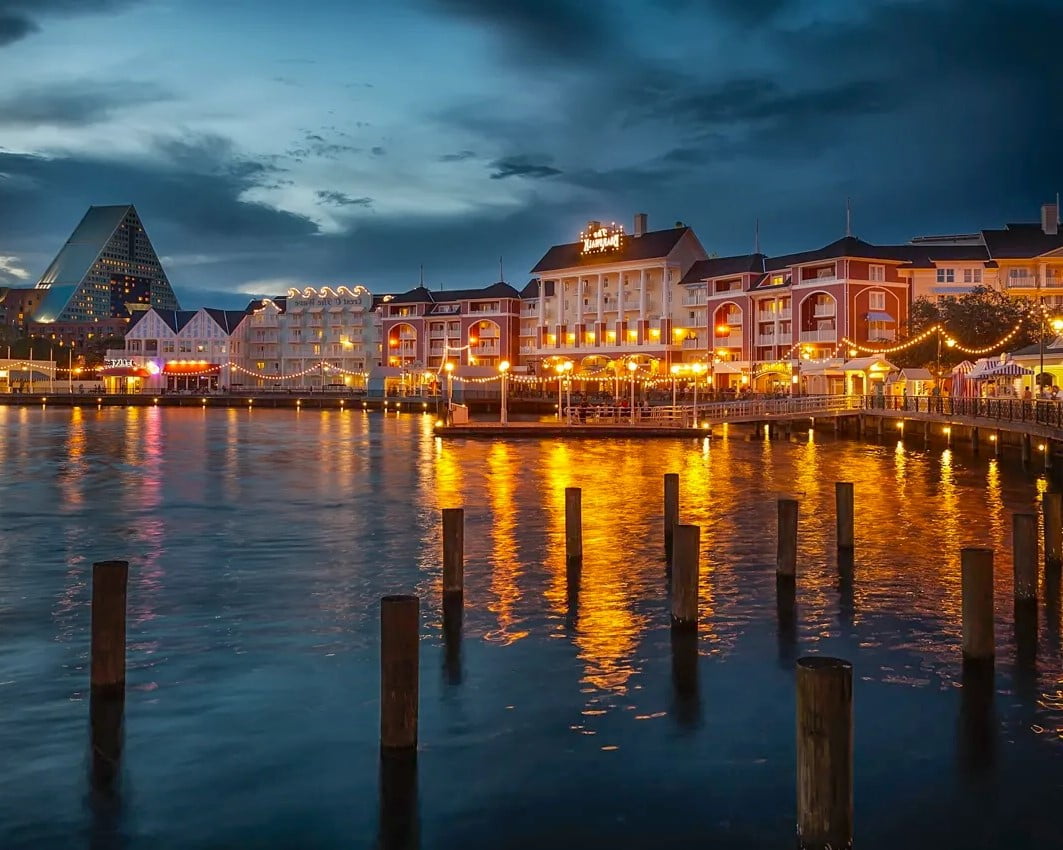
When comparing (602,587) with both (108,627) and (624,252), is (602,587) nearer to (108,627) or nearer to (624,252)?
(108,627)

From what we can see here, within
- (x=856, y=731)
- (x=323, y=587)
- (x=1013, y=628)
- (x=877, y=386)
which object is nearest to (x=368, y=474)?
(x=323, y=587)

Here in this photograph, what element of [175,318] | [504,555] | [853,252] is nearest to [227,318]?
[175,318]

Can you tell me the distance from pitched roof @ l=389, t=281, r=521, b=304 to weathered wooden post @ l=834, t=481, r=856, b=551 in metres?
102

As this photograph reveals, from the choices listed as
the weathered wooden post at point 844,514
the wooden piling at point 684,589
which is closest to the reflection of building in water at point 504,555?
the wooden piling at point 684,589

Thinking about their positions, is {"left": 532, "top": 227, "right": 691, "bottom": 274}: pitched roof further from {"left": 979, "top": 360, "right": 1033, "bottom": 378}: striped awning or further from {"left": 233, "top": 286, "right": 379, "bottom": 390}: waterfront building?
{"left": 979, "top": 360, "right": 1033, "bottom": 378}: striped awning

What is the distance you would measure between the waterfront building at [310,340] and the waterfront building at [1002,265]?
2765 inches

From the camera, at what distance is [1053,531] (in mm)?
18172

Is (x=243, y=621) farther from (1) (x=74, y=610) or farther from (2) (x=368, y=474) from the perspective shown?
(2) (x=368, y=474)

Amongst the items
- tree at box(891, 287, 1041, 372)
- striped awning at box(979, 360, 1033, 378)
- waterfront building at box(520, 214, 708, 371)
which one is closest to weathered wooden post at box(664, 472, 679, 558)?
striped awning at box(979, 360, 1033, 378)

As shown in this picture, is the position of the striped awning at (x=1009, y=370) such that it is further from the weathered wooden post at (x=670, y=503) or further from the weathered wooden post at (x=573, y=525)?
the weathered wooden post at (x=573, y=525)

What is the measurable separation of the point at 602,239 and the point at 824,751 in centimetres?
10826

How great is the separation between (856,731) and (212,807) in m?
6.24

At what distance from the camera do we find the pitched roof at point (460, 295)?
4766 inches

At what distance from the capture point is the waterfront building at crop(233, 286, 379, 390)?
138 metres
